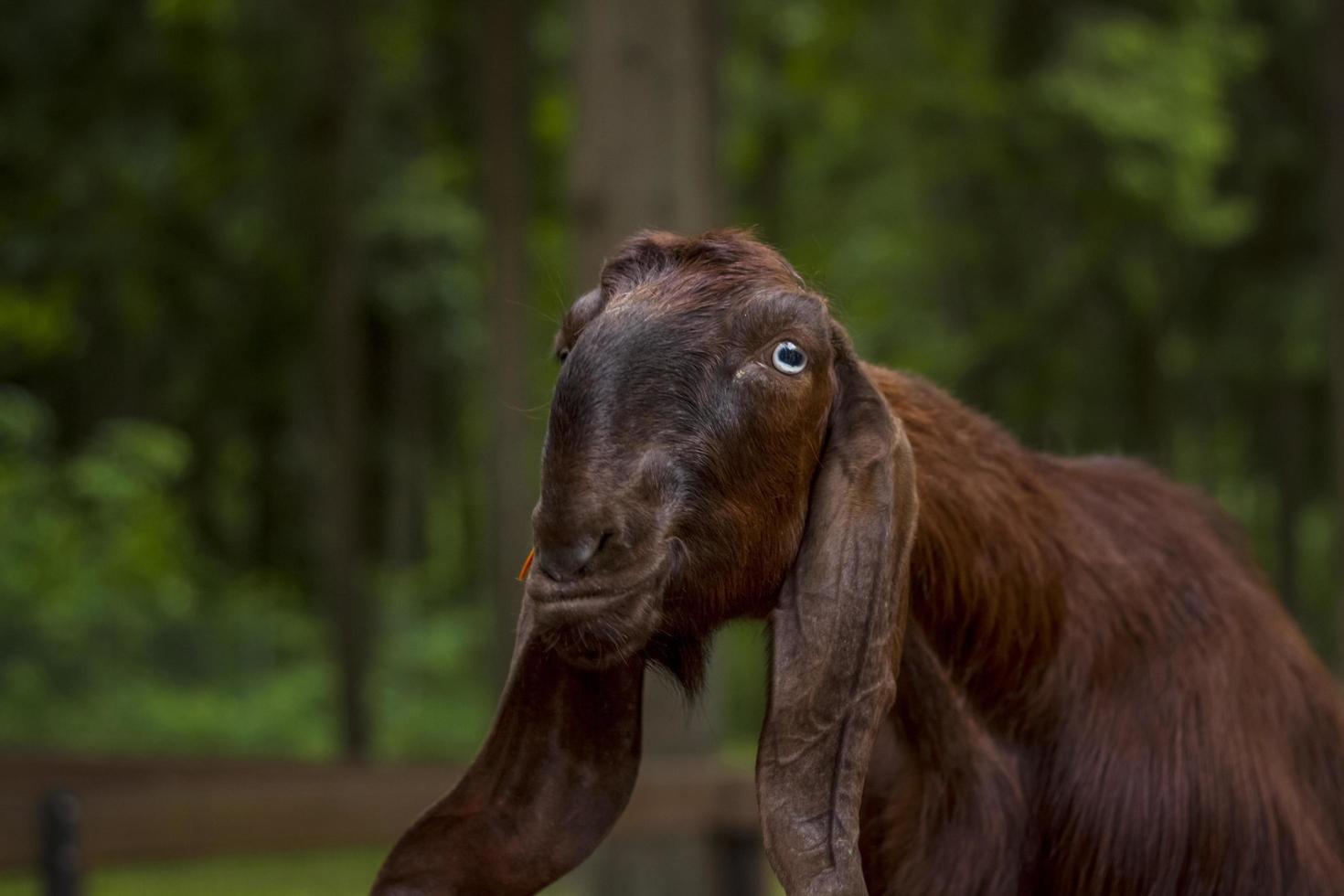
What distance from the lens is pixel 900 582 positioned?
8.96ft

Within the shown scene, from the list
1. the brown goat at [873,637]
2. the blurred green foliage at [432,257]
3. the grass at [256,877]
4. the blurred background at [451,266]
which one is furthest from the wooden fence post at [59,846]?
the blurred green foliage at [432,257]

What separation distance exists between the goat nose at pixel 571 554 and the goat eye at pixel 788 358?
39cm

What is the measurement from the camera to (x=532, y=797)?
3.01 m

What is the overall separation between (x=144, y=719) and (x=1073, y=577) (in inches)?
651

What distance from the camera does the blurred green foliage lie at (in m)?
14.5

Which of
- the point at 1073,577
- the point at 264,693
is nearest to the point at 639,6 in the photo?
the point at 1073,577

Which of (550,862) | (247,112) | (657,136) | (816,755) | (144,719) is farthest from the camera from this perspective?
(144,719)

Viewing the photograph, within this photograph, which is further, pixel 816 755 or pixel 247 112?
pixel 247 112

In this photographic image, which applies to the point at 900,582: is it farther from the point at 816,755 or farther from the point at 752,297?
the point at 752,297

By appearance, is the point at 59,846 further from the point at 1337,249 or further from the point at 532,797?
the point at 1337,249

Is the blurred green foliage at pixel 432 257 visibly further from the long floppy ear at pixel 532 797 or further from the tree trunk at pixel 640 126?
the long floppy ear at pixel 532 797

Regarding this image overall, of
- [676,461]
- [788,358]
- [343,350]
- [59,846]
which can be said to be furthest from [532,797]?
[343,350]

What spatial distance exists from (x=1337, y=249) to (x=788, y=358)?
10451 millimetres

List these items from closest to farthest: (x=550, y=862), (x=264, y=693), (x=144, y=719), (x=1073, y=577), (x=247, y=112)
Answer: (x=550, y=862)
(x=1073, y=577)
(x=247, y=112)
(x=144, y=719)
(x=264, y=693)
